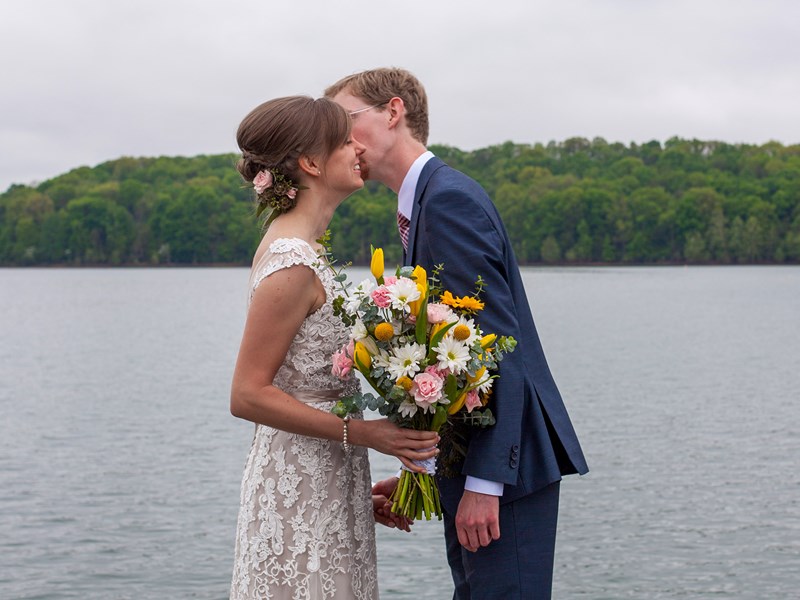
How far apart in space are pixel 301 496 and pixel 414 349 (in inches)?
26.3

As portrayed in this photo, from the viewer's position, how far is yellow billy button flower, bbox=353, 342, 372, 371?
3633 millimetres

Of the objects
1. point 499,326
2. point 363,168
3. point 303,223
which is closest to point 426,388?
point 499,326

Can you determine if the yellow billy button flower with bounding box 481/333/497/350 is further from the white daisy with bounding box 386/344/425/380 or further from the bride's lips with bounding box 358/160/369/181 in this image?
the bride's lips with bounding box 358/160/369/181

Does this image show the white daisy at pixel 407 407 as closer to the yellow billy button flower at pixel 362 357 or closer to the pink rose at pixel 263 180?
the yellow billy button flower at pixel 362 357

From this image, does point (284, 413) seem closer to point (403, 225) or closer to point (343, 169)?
point (343, 169)

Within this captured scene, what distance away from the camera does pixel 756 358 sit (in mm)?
35156

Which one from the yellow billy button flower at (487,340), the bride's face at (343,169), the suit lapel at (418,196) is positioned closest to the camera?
the yellow billy button flower at (487,340)

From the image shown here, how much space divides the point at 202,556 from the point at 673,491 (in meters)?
6.57

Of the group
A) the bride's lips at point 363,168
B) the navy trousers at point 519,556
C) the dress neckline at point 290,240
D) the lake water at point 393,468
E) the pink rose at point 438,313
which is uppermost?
the bride's lips at point 363,168

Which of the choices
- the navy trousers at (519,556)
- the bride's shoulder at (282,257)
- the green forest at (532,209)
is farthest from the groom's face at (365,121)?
the green forest at (532,209)

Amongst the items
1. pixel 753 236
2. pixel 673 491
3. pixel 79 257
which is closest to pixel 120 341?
pixel 673 491

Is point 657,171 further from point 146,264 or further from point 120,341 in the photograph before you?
point 120,341

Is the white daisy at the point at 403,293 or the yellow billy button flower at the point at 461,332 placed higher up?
the white daisy at the point at 403,293

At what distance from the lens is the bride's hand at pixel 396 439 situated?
3.70 metres
